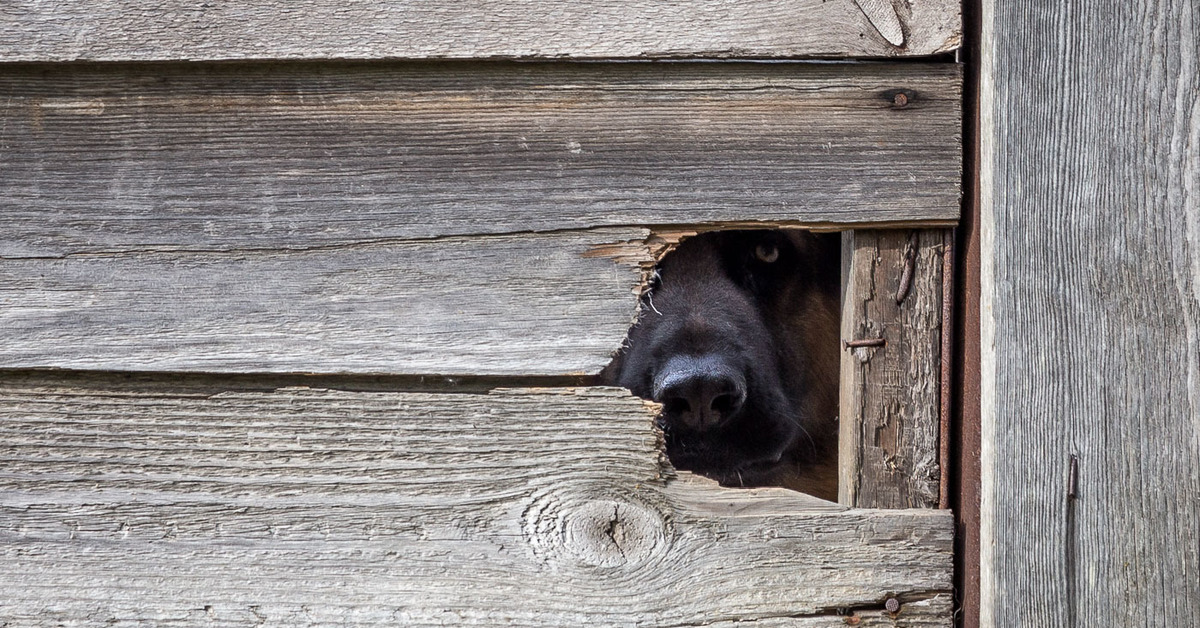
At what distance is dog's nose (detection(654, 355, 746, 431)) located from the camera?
8.39 ft

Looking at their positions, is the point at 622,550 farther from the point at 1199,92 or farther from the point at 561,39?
the point at 1199,92

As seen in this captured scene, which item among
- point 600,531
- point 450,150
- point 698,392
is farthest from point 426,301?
point 698,392

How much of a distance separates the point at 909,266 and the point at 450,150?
799 millimetres

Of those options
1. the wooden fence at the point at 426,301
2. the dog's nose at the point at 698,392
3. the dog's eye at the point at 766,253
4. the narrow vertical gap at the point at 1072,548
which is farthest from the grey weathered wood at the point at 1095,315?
the dog's eye at the point at 766,253

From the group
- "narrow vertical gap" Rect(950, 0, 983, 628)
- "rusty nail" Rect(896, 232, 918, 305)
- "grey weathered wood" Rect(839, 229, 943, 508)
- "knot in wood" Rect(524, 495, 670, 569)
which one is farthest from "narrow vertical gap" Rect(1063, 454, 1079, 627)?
"knot in wood" Rect(524, 495, 670, 569)

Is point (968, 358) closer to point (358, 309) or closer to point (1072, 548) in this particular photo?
point (1072, 548)

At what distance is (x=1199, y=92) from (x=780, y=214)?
605 millimetres

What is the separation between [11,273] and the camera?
160 cm

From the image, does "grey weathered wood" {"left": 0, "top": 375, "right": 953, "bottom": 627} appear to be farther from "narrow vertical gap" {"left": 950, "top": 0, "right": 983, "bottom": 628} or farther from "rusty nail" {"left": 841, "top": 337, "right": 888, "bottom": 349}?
"rusty nail" {"left": 841, "top": 337, "right": 888, "bottom": 349}

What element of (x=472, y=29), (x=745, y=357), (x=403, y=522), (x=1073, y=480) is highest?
(x=472, y=29)

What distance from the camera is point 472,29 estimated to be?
153 cm

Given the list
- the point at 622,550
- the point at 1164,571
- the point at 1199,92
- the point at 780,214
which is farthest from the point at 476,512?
the point at 1199,92

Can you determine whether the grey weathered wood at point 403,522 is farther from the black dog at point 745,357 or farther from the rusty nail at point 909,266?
the black dog at point 745,357

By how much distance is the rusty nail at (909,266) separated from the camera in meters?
1.55
